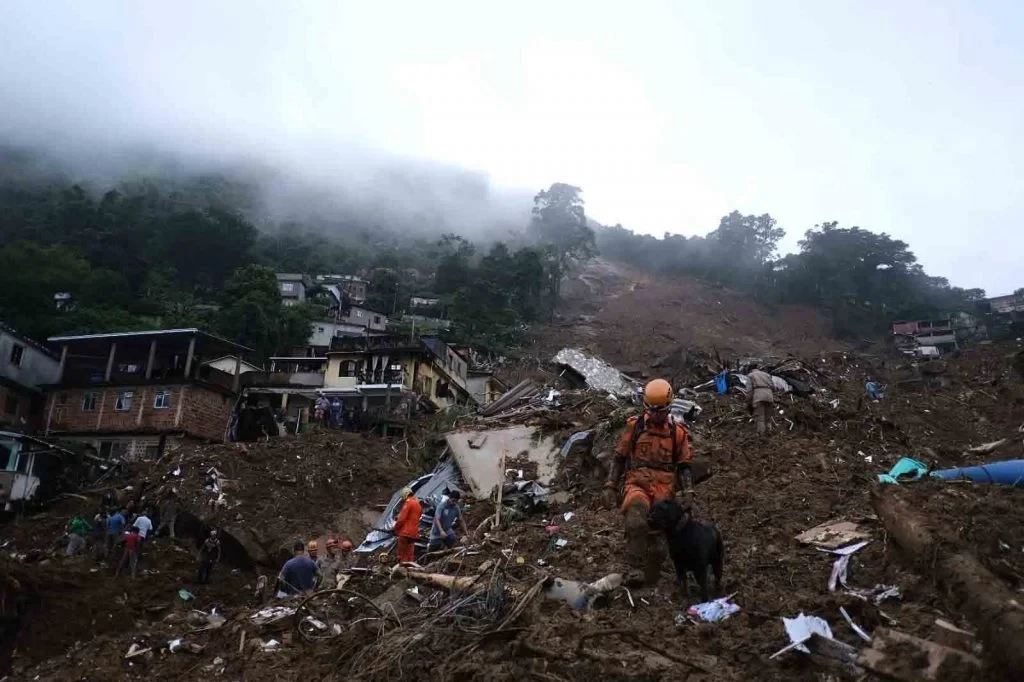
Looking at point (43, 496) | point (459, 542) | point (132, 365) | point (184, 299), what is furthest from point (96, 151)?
point (459, 542)

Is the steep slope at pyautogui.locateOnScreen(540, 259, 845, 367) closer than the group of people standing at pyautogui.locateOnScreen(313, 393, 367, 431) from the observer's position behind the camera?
No

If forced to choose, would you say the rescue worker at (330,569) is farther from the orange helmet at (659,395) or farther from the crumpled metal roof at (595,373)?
the crumpled metal roof at (595,373)

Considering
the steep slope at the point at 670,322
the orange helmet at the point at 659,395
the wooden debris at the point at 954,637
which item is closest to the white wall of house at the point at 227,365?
→ the steep slope at the point at 670,322

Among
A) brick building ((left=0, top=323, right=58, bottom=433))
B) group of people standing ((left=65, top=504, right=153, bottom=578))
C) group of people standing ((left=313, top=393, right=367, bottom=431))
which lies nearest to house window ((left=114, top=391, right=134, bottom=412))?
brick building ((left=0, top=323, right=58, bottom=433))

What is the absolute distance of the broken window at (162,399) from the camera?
2495cm

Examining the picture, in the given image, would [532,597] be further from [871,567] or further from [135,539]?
[135,539]

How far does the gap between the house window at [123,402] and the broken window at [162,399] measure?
3.55ft

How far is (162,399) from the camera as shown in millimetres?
25031

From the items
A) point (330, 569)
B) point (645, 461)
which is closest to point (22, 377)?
point (330, 569)

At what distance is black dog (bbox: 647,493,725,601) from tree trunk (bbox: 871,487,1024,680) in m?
1.17

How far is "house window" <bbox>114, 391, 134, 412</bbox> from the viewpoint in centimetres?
2538

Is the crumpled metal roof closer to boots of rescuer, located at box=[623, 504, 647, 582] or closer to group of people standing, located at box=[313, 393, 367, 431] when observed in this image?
group of people standing, located at box=[313, 393, 367, 431]

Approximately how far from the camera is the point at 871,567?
16.1 feet

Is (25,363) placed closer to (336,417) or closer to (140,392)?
(140,392)
